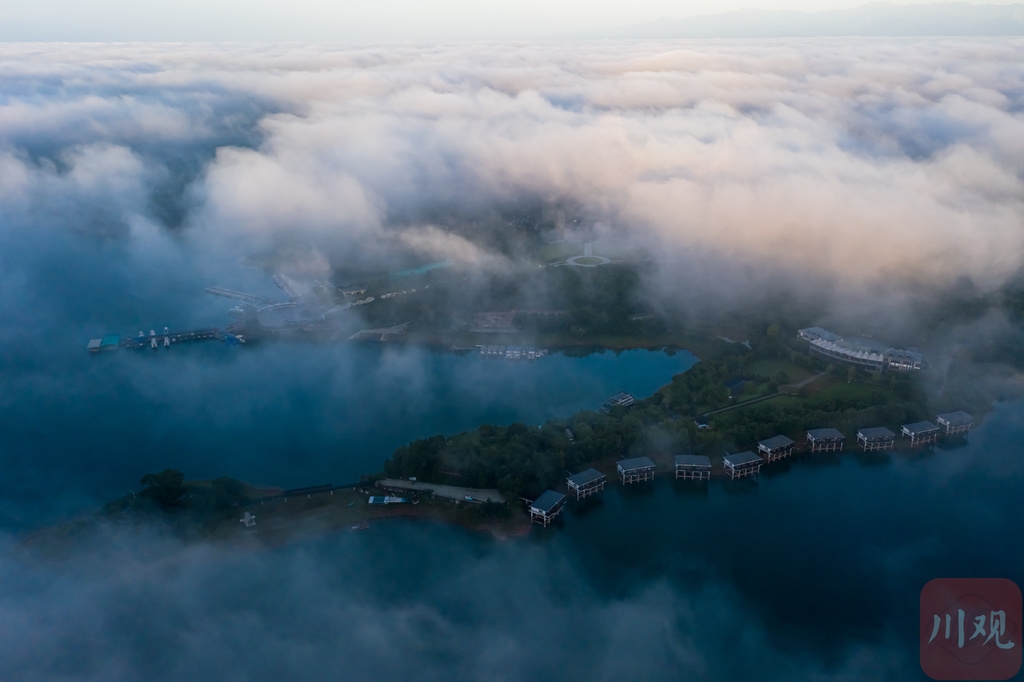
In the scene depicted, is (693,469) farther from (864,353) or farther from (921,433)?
(864,353)

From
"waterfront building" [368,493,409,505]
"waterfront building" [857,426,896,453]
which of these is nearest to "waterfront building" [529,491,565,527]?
"waterfront building" [368,493,409,505]

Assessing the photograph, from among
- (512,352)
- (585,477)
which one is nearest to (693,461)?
(585,477)

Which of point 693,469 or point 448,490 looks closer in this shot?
point 448,490

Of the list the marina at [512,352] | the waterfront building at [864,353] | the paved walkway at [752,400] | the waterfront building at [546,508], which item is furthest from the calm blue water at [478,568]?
the marina at [512,352]

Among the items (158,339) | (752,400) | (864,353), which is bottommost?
(158,339)

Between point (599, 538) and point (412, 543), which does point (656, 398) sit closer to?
point (599, 538)

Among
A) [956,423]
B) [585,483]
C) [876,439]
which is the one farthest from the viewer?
[956,423]

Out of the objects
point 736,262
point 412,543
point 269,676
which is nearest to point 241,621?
point 269,676

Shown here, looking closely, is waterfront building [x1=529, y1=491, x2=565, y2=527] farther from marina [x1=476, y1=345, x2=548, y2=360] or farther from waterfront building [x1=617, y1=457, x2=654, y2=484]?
marina [x1=476, y1=345, x2=548, y2=360]
